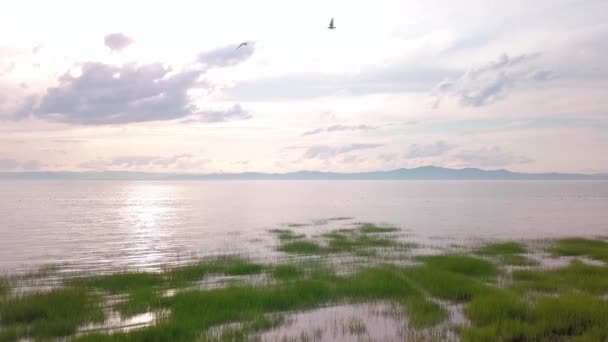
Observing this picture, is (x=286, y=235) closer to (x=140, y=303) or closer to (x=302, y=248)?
(x=302, y=248)

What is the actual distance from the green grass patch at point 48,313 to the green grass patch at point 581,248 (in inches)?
1237

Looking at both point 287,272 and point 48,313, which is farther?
point 287,272

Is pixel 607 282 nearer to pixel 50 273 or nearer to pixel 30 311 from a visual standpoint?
pixel 30 311

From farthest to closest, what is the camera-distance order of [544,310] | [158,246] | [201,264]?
[158,246] → [201,264] → [544,310]

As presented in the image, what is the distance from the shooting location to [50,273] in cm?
2675

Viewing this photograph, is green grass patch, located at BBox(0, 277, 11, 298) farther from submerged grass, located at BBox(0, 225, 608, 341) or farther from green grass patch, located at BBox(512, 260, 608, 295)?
green grass patch, located at BBox(512, 260, 608, 295)

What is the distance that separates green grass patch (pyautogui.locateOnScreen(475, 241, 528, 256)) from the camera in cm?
3403

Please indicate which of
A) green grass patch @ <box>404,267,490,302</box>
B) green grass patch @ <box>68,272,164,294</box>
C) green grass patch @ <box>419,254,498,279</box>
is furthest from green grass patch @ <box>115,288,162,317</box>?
green grass patch @ <box>419,254,498,279</box>

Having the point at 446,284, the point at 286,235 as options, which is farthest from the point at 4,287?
the point at 286,235

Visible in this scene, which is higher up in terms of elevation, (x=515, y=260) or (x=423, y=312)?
(x=423, y=312)

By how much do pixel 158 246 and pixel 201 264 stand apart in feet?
46.3

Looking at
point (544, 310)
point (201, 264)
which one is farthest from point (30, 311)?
point (544, 310)

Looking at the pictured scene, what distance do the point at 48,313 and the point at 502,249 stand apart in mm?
31232

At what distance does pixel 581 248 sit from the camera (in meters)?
35.6
